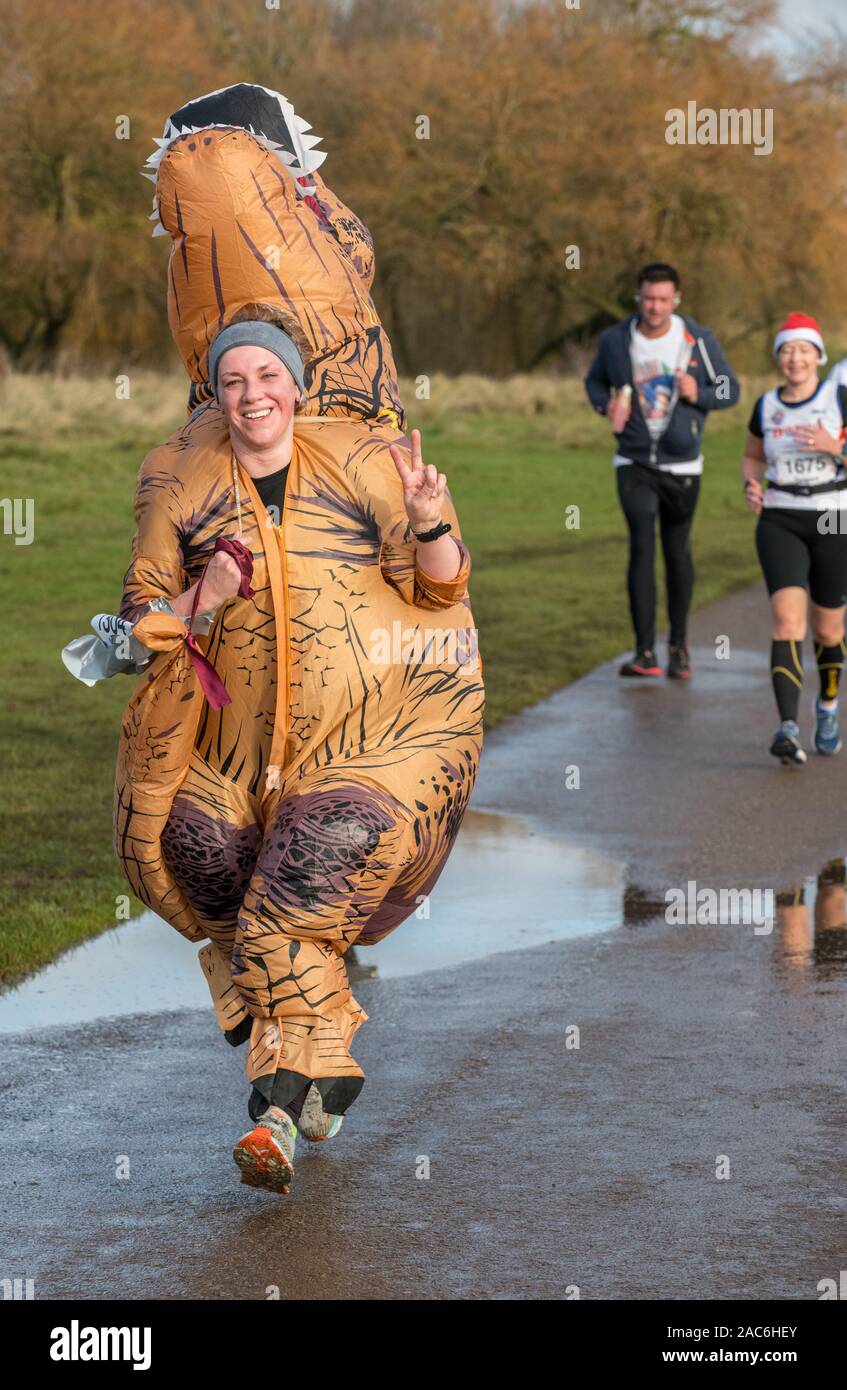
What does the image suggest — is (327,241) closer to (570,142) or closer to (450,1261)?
(450,1261)

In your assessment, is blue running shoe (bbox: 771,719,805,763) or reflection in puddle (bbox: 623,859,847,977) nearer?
reflection in puddle (bbox: 623,859,847,977)

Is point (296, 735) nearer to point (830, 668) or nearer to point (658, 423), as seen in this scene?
point (830, 668)

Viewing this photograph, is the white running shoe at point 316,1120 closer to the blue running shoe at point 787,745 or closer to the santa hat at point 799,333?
the blue running shoe at point 787,745

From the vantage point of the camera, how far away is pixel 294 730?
488cm

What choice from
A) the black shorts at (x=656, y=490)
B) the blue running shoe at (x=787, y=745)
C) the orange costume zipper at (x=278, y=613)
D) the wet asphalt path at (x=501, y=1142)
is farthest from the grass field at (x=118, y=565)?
the orange costume zipper at (x=278, y=613)

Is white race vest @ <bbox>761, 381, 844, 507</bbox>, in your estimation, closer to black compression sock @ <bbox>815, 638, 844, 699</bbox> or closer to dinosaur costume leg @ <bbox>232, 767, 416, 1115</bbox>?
black compression sock @ <bbox>815, 638, 844, 699</bbox>

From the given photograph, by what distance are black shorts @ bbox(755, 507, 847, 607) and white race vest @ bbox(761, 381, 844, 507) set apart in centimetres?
8

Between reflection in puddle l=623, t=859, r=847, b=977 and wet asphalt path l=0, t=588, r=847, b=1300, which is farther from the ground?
wet asphalt path l=0, t=588, r=847, b=1300

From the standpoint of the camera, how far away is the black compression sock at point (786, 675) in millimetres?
9734

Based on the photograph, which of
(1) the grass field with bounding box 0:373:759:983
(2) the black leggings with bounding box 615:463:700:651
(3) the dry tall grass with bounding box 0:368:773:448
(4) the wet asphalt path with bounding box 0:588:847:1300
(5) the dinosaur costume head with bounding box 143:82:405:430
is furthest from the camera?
(3) the dry tall grass with bounding box 0:368:773:448

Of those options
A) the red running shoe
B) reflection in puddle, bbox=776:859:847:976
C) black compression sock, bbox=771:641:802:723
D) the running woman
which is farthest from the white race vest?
the red running shoe

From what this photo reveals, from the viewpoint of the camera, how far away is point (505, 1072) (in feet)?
18.3

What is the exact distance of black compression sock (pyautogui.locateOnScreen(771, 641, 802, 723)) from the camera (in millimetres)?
9734
